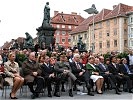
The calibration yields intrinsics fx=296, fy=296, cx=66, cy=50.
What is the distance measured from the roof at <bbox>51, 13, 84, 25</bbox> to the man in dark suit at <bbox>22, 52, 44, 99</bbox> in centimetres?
8364

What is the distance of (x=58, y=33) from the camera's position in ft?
326

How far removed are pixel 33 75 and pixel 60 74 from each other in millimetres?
1107

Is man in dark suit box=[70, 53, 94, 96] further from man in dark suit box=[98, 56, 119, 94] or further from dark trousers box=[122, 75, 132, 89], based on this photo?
dark trousers box=[122, 75, 132, 89]

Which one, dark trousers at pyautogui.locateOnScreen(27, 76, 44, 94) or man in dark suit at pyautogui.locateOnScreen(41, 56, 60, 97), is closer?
dark trousers at pyautogui.locateOnScreen(27, 76, 44, 94)

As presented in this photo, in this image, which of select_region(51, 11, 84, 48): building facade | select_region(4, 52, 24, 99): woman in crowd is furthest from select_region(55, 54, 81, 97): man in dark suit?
select_region(51, 11, 84, 48): building facade

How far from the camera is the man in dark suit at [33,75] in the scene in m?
9.70

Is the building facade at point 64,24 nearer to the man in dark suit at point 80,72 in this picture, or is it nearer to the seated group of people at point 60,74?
the seated group of people at point 60,74

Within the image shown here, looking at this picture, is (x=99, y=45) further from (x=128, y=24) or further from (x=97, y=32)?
(x=128, y=24)

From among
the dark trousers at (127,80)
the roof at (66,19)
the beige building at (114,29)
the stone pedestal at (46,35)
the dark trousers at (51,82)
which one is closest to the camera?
the dark trousers at (51,82)

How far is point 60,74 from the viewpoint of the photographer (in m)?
10.5

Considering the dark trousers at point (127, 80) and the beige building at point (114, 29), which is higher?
the beige building at point (114, 29)

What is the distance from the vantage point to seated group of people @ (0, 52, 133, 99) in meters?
9.74

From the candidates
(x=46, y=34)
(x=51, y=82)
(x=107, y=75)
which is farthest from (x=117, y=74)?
(x=46, y=34)

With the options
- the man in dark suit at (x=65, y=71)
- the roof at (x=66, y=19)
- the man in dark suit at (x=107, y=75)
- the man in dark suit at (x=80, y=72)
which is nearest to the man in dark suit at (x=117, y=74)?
the man in dark suit at (x=107, y=75)
